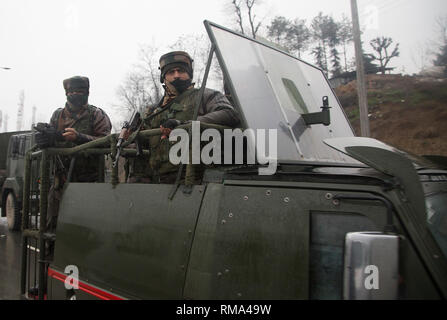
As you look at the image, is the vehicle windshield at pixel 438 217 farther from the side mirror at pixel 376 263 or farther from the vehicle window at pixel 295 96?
the vehicle window at pixel 295 96

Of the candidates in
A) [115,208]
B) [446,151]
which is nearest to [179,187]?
[115,208]

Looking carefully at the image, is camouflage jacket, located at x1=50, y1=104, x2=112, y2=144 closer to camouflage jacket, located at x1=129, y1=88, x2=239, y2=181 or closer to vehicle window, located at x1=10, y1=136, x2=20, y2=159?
camouflage jacket, located at x1=129, y1=88, x2=239, y2=181

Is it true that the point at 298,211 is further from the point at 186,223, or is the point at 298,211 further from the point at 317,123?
the point at 317,123

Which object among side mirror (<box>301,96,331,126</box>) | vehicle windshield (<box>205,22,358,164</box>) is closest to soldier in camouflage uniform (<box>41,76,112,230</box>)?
vehicle windshield (<box>205,22,358,164</box>)

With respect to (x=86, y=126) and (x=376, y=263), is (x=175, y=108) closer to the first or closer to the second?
(x=86, y=126)

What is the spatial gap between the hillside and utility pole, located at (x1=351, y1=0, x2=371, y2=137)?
34.7 feet

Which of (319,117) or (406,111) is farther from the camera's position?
(406,111)

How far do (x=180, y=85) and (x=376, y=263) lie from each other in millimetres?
1992

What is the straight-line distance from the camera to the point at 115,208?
2.04m

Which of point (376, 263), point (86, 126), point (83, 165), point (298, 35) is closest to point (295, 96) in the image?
point (376, 263)

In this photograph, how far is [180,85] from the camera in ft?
8.84

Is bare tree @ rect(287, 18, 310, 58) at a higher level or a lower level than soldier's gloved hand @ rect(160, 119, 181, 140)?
higher

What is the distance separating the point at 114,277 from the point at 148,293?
31 cm

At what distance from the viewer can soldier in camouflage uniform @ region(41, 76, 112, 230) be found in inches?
130
